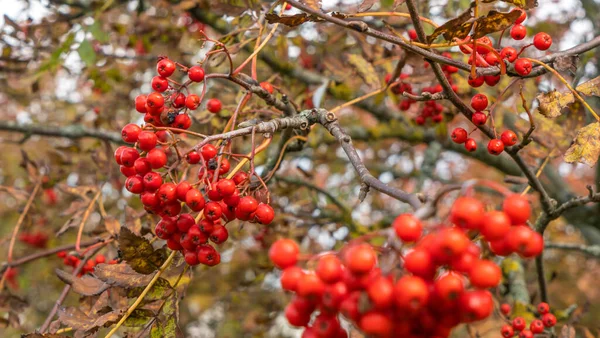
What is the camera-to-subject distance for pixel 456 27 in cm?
164

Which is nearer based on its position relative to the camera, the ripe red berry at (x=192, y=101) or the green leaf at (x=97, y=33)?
the ripe red berry at (x=192, y=101)

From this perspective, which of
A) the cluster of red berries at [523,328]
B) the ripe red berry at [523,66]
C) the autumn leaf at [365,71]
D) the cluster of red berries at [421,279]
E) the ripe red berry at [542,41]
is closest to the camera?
the cluster of red berries at [421,279]

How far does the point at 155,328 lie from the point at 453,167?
304 inches

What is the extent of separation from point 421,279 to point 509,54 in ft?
4.10

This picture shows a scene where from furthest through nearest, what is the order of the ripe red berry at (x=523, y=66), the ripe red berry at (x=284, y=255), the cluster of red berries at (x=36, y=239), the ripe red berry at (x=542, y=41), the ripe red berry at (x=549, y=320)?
1. the cluster of red berries at (x=36, y=239)
2. the ripe red berry at (x=549, y=320)
3. the ripe red berry at (x=542, y=41)
4. the ripe red berry at (x=523, y=66)
5. the ripe red berry at (x=284, y=255)

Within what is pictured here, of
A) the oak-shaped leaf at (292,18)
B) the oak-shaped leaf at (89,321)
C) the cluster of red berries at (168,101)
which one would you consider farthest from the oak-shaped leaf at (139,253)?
the oak-shaped leaf at (292,18)

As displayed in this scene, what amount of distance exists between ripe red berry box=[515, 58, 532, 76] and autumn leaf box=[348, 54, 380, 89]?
121 cm

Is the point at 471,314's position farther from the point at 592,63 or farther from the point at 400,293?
the point at 592,63

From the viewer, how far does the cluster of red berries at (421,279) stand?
1056 millimetres

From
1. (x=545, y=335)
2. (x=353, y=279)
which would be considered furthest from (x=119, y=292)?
(x=545, y=335)

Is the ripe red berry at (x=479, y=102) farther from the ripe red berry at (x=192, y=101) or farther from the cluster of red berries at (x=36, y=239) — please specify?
the cluster of red berries at (x=36, y=239)

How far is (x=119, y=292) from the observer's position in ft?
7.89

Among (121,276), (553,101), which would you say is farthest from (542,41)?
(121,276)

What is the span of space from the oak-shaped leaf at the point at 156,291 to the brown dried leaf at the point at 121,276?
0.05 m
